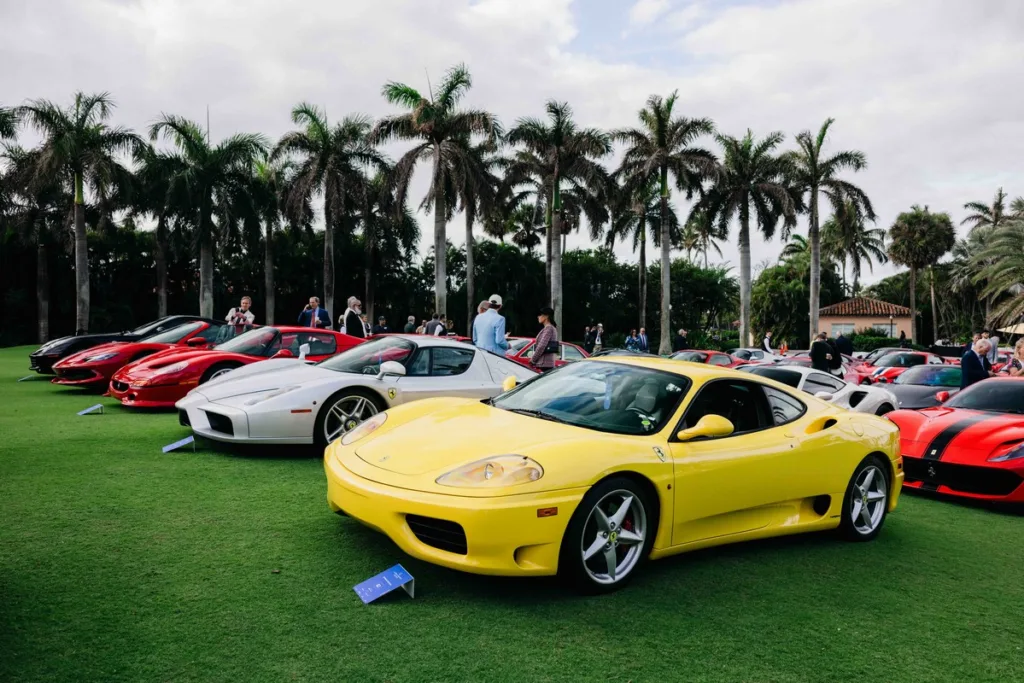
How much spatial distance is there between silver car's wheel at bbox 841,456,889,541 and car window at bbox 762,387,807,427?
2.00 feet

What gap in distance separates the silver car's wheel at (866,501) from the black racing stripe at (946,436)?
1.69m

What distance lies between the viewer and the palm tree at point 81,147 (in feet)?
94.3

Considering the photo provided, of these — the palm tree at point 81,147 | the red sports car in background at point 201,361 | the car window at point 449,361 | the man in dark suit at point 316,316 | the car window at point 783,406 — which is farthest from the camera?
the palm tree at point 81,147

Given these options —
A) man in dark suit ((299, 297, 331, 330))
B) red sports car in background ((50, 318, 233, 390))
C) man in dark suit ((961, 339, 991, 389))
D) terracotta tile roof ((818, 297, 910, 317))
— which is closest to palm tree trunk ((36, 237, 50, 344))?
red sports car in background ((50, 318, 233, 390))

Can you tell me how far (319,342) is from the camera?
36.1 feet

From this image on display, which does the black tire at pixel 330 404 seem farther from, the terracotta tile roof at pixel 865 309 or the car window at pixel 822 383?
the terracotta tile roof at pixel 865 309

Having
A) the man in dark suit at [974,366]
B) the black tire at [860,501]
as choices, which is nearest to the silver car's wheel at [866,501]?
the black tire at [860,501]

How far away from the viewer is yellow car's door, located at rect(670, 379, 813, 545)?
424 cm

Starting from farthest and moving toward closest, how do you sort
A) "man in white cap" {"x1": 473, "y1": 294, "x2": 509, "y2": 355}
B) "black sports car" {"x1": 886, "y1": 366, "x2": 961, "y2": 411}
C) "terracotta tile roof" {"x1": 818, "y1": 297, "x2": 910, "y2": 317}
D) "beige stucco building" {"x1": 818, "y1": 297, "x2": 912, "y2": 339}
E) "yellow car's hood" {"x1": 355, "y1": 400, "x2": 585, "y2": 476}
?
1. "terracotta tile roof" {"x1": 818, "y1": 297, "x2": 910, "y2": 317}
2. "beige stucco building" {"x1": 818, "y1": 297, "x2": 912, "y2": 339}
3. "black sports car" {"x1": 886, "y1": 366, "x2": 961, "y2": 411}
4. "man in white cap" {"x1": 473, "y1": 294, "x2": 509, "y2": 355}
5. "yellow car's hood" {"x1": 355, "y1": 400, "x2": 585, "y2": 476}

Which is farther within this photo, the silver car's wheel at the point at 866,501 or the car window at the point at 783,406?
the silver car's wheel at the point at 866,501

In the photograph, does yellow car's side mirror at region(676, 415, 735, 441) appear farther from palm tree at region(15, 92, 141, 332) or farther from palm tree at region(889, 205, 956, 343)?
palm tree at region(889, 205, 956, 343)

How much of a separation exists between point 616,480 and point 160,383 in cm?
781

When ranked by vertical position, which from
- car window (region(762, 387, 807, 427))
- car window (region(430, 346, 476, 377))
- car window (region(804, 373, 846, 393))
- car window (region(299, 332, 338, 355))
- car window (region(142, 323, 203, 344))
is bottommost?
car window (region(804, 373, 846, 393))

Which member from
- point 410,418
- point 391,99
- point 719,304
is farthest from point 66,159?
point 719,304
